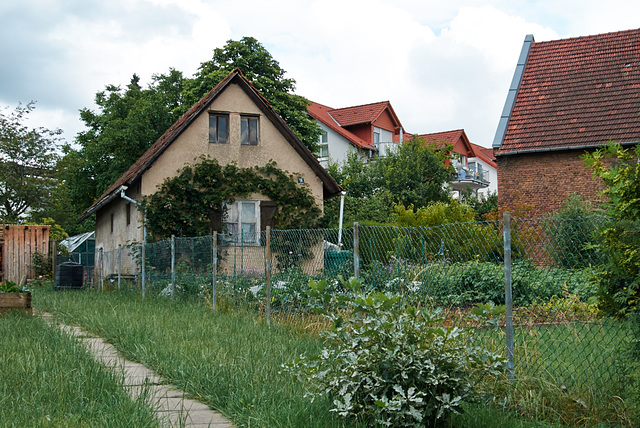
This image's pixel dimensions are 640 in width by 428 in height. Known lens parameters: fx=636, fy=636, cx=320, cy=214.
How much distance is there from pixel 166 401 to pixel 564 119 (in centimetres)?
1791

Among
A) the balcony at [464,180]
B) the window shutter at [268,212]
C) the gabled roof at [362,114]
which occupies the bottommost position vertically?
the window shutter at [268,212]

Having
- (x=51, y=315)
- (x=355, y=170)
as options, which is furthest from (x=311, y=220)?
(x=355, y=170)

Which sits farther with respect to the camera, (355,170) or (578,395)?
(355,170)

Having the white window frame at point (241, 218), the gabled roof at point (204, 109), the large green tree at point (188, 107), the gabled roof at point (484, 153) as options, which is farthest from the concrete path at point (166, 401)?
the gabled roof at point (484, 153)

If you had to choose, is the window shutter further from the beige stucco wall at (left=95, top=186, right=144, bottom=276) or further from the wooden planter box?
the wooden planter box

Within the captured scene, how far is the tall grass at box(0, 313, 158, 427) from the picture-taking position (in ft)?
14.2

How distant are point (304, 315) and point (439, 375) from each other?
17.5ft

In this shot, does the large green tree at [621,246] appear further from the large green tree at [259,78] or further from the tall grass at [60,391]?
the large green tree at [259,78]

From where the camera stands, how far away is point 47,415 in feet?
14.6

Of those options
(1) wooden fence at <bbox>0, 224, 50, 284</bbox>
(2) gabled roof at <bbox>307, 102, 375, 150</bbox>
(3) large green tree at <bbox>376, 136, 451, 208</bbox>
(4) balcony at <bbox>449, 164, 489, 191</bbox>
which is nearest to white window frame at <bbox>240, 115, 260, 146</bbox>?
(1) wooden fence at <bbox>0, 224, 50, 284</bbox>

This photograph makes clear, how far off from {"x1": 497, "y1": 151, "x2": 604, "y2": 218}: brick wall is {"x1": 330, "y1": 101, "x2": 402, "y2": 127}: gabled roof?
22.8m

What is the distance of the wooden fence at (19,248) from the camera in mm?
22750

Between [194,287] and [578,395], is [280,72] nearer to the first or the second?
[194,287]

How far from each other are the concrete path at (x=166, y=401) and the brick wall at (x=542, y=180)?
15.9 metres
